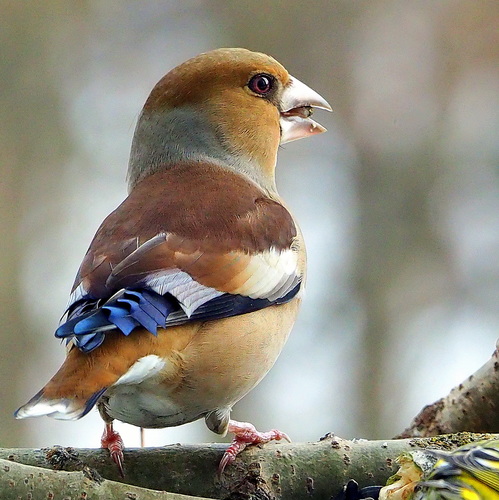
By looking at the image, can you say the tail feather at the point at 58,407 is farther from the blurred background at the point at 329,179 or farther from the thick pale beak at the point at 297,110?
the blurred background at the point at 329,179

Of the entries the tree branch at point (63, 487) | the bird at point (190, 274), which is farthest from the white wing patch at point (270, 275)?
the tree branch at point (63, 487)

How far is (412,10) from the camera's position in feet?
28.1

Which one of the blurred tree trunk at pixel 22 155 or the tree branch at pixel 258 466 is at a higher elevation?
the blurred tree trunk at pixel 22 155

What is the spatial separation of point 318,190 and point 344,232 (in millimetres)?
403

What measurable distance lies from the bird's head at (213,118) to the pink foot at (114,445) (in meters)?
1.03

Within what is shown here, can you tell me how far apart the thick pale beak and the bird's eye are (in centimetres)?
7

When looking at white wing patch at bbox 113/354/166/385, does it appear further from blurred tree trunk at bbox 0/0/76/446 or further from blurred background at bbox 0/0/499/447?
blurred tree trunk at bbox 0/0/76/446

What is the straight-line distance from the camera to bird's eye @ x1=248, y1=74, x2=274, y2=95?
3.36 metres

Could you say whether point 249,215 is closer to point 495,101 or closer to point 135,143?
point 135,143

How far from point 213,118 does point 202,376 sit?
3.73ft

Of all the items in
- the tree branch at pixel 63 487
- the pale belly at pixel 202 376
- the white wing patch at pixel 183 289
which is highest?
the white wing patch at pixel 183 289

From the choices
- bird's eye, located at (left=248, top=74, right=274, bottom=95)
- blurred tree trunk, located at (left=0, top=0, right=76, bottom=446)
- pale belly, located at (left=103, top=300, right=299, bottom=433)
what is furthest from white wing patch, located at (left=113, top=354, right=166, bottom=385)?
blurred tree trunk, located at (left=0, top=0, right=76, bottom=446)

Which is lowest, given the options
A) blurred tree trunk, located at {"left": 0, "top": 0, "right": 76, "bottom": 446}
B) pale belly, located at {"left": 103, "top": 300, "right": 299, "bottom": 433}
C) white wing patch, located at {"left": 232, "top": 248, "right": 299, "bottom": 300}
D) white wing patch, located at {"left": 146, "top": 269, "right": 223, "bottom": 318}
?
pale belly, located at {"left": 103, "top": 300, "right": 299, "bottom": 433}

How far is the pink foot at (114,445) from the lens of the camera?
2350 millimetres
